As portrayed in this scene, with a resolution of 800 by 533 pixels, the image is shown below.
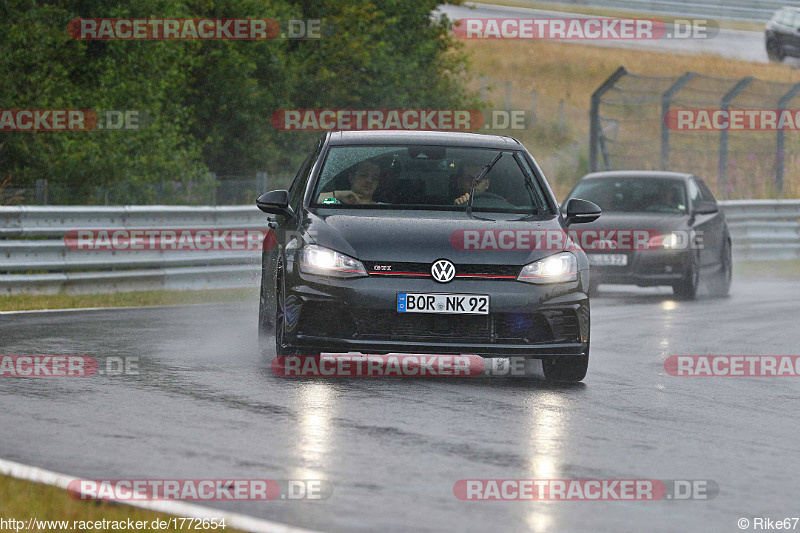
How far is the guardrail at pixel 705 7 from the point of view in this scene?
5691 centimetres

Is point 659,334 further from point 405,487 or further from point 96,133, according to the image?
point 96,133

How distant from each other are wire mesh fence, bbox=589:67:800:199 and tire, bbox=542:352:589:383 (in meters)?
16.3

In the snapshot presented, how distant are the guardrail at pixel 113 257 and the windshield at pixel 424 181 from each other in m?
6.96

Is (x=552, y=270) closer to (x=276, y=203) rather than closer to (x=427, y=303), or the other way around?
(x=427, y=303)

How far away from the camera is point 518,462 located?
712cm

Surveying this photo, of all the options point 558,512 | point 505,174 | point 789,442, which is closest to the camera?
point 558,512

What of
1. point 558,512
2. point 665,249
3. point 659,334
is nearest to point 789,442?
point 558,512

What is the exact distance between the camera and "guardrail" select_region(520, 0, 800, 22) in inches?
2240

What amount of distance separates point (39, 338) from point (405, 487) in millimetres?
6635

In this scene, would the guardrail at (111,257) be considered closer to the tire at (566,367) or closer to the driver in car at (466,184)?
the driver in car at (466,184)

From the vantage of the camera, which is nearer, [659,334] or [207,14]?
[659,334]

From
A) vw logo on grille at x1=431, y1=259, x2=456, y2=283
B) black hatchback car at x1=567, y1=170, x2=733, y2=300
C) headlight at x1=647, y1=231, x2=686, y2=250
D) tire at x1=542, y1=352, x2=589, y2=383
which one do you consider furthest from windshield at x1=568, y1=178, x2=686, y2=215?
vw logo on grille at x1=431, y1=259, x2=456, y2=283

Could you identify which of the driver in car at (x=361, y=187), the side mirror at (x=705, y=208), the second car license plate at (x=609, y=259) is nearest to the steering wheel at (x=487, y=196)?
the driver in car at (x=361, y=187)

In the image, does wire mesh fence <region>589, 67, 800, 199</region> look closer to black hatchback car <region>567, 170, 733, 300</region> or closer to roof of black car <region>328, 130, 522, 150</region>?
black hatchback car <region>567, 170, 733, 300</region>
